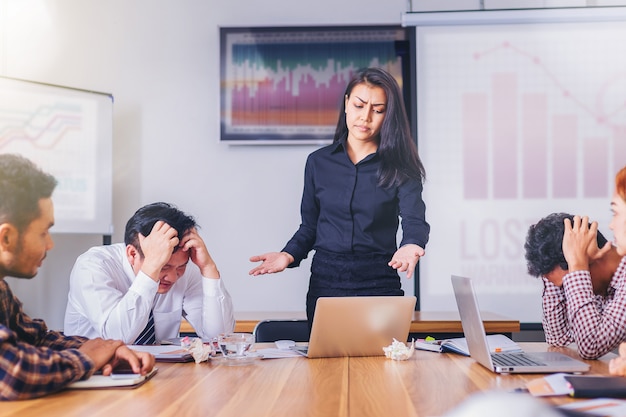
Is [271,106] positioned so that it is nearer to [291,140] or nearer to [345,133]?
[291,140]

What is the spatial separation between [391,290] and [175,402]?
44.8 inches

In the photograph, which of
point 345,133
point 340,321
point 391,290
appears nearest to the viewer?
point 340,321

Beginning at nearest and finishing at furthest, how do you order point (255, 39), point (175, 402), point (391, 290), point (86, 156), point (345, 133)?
point (175, 402)
point (391, 290)
point (345, 133)
point (86, 156)
point (255, 39)

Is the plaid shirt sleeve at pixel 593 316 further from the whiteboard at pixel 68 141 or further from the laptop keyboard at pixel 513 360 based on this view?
the whiteboard at pixel 68 141

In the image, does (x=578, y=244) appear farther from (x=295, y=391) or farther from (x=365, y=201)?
(x=295, y=391)

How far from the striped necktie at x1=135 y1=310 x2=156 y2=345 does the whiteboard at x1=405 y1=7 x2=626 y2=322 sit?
1723 mm

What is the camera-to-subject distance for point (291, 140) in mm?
3709

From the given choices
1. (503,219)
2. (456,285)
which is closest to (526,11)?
(503,219)

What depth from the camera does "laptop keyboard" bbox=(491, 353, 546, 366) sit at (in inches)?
61.0

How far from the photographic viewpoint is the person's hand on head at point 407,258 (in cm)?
199

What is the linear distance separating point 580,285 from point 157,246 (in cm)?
A: 121

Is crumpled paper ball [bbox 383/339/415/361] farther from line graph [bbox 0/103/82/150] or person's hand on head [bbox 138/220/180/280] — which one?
line graph [bbox 0/103/82/150]

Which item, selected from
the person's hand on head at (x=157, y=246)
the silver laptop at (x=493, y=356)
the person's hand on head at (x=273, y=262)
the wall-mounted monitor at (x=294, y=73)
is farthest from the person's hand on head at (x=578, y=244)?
the wall-mounted monitor at (x=294, y=73)

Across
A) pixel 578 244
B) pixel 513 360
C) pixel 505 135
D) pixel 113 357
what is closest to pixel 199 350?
pixel 113 357
